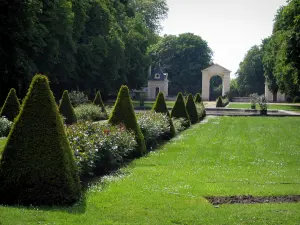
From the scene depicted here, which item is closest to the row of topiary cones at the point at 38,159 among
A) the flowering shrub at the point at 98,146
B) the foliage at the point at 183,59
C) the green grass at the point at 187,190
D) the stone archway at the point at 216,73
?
the green grass at the point at 187,190

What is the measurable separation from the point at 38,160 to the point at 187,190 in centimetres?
286

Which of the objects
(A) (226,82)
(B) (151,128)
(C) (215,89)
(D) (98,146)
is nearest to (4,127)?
(B) (151,128)

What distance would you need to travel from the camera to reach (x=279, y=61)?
132ft

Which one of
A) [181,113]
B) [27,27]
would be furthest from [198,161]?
[27,27]

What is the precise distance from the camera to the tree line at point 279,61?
103 ft

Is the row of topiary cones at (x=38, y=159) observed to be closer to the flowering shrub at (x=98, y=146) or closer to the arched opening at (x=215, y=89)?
the flowering shrub at (x=98, y=146)

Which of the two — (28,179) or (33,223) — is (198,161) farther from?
(33,223)

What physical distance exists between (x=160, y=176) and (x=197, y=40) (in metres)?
74.3

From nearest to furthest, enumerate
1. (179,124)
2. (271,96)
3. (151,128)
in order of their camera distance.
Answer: (151,128)
(179,124)
(271,96)

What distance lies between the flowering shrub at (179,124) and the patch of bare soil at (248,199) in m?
13.5

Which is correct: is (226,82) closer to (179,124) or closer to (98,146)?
(179,124)

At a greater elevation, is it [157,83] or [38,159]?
[157,83]

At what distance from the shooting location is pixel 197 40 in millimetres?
82438

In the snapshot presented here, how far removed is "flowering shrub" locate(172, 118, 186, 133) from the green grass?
6.14m
